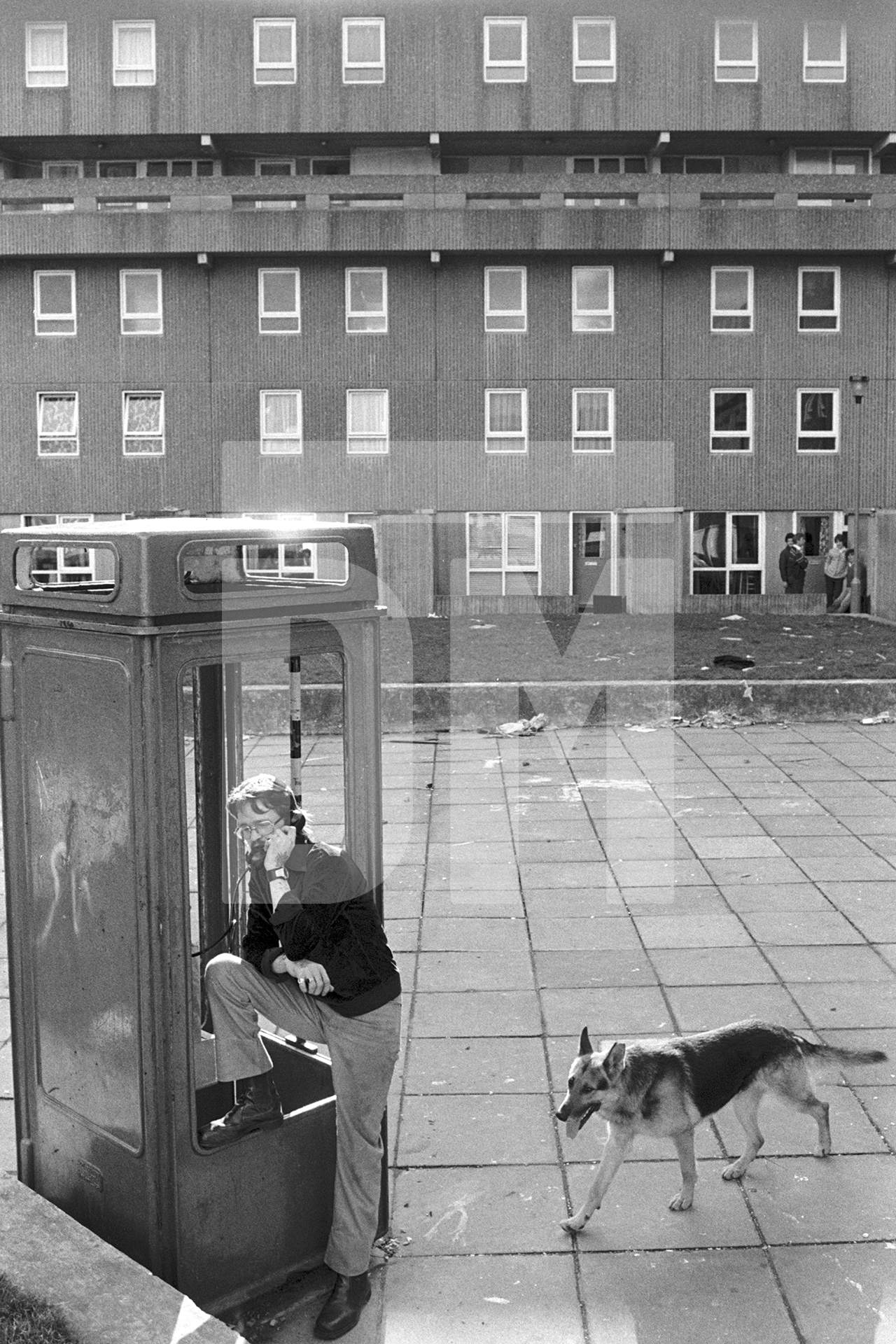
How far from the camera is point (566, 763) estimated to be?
13617 mm

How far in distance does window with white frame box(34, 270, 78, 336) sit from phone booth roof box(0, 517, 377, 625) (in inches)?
1361

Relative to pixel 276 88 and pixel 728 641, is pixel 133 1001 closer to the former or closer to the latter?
pixel 728 641

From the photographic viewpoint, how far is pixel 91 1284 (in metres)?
3.63

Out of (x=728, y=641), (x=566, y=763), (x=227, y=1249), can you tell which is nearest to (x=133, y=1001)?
(x=227, y=1249)

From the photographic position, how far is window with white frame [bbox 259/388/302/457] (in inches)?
1438

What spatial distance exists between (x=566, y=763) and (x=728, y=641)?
1006 cm

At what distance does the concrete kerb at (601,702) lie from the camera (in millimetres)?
15656

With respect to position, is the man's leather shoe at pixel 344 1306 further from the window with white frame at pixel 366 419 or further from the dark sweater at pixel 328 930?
the window with white frame at pixel 366 419

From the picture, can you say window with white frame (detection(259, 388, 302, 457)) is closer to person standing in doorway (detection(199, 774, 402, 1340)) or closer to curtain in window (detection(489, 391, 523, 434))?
curtain in window (detection(489, 391, 523, 434))

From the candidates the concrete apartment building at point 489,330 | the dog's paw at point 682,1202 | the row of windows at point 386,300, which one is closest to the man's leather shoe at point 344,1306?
the dog's paw at point 682,1202

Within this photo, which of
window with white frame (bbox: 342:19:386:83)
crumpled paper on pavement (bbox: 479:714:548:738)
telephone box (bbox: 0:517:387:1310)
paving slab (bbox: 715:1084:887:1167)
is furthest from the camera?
window with white frame (bbox: 342:19:386:83)

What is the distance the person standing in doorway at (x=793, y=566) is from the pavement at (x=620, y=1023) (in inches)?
890

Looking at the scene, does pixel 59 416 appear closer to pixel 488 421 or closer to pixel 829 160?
pixel 488 421

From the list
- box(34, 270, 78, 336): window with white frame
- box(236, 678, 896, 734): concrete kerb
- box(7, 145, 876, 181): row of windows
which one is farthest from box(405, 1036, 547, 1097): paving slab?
box(7, 145, 876, 181): row of windows
